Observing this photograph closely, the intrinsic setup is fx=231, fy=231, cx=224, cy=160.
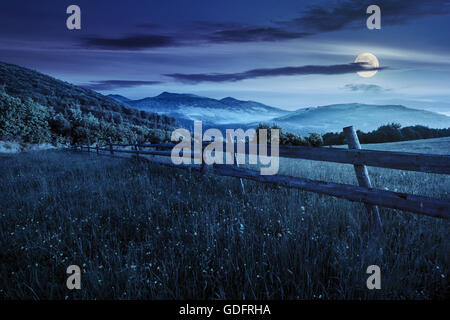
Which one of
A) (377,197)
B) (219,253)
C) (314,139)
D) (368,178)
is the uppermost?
(314,139)

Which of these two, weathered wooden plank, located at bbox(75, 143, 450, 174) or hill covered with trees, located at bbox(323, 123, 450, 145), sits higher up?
hill covered with trees, located at bbox(323, 123, 450, 145)

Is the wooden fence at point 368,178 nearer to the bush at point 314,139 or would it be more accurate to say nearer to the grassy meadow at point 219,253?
the grassy meadow at point 219,253

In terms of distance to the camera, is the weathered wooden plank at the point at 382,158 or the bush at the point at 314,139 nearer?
the weathered wooden plank at the point at 382,158

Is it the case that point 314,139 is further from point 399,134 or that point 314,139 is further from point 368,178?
point 368,178

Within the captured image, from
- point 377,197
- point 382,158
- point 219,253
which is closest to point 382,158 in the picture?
point 382,158

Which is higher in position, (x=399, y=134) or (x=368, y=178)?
(x=399, y=134)

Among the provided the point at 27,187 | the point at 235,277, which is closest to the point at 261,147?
the point at 235,277

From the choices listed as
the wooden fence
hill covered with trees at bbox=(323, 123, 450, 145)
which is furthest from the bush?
the wooden fence

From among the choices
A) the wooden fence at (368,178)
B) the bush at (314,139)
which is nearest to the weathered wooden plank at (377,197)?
the wooden fence at (368,178)

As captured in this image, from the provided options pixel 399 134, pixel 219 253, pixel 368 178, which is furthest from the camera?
pixel 399 134

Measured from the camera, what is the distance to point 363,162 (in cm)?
300

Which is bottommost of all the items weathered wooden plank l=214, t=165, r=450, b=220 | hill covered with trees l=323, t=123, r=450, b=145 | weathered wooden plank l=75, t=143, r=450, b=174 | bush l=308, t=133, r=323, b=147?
weathered wooden plank l=214, t=165, r=450, b=220

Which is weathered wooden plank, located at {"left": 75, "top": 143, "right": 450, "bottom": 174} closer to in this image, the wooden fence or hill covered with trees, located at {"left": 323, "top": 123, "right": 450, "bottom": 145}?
the wooden fence
